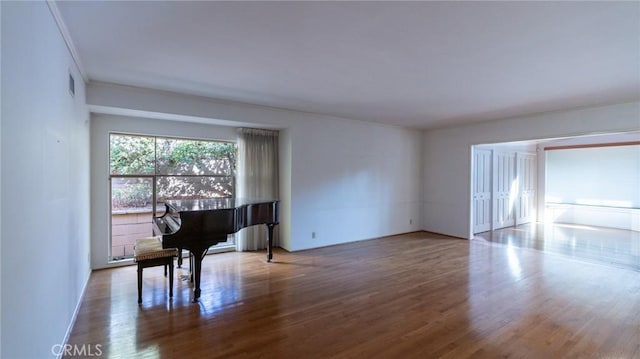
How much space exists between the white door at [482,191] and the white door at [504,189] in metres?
0.24

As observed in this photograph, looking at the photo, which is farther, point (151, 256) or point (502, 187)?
point (502, 187)

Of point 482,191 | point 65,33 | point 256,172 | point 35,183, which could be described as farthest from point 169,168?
point 482,191

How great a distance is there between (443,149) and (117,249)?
22.6 ft

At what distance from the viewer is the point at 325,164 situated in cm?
583

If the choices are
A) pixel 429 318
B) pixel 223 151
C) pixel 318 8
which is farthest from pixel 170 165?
pixel 429 318

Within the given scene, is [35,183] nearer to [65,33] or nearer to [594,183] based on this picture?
[65,33]

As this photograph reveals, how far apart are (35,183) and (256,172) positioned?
12.4 feet

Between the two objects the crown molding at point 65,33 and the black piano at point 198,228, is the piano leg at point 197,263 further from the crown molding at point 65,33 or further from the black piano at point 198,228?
the crown molding at point 65,33

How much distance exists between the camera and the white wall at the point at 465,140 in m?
4.70

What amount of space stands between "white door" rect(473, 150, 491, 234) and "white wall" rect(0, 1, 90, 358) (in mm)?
7411

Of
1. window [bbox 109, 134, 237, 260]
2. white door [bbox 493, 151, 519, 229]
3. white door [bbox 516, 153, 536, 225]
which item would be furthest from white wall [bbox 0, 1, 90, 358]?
white door [bbox 516, 153, 536, 225]

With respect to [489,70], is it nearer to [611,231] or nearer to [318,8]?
[318,8]

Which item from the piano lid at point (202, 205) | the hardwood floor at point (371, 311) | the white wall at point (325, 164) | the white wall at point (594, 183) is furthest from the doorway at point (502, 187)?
the piano lid at point (202, 205)

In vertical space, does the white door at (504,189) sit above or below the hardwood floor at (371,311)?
above
